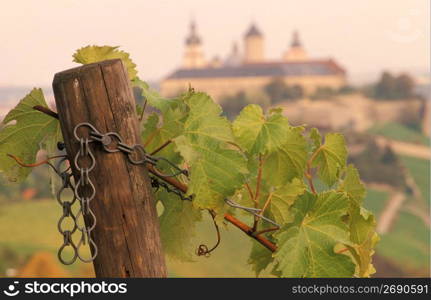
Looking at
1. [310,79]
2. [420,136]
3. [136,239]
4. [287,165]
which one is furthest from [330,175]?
[310,79]

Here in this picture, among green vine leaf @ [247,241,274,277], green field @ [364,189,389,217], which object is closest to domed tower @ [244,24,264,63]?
green field @ [364,189,389,217]

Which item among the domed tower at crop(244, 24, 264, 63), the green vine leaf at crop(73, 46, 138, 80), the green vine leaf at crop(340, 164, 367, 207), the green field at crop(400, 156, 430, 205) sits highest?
the green vine leaf at crop(73, 46, 138, 80)

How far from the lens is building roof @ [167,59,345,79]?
71.5 feet

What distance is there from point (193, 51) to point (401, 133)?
31.5ft

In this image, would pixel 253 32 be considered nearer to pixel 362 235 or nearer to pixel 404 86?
pixel 404 86

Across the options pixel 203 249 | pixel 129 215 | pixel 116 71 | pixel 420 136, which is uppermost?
pixel 116 71

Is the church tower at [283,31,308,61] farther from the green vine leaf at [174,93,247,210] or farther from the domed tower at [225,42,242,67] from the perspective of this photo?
the green vine leaf at [174,93,247,210]

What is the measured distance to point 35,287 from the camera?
699 millimetres

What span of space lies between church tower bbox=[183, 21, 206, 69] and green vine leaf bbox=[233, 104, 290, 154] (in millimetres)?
25006

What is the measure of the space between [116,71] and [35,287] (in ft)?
0.75

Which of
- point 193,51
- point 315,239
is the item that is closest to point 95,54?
point 315,239

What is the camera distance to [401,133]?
18906 millimetres

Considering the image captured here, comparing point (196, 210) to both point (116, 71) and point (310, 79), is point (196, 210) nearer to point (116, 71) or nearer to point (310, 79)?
point (116, 71)

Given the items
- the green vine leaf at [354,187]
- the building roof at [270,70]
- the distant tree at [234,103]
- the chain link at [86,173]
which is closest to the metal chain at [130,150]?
the chain link at [86,173]
